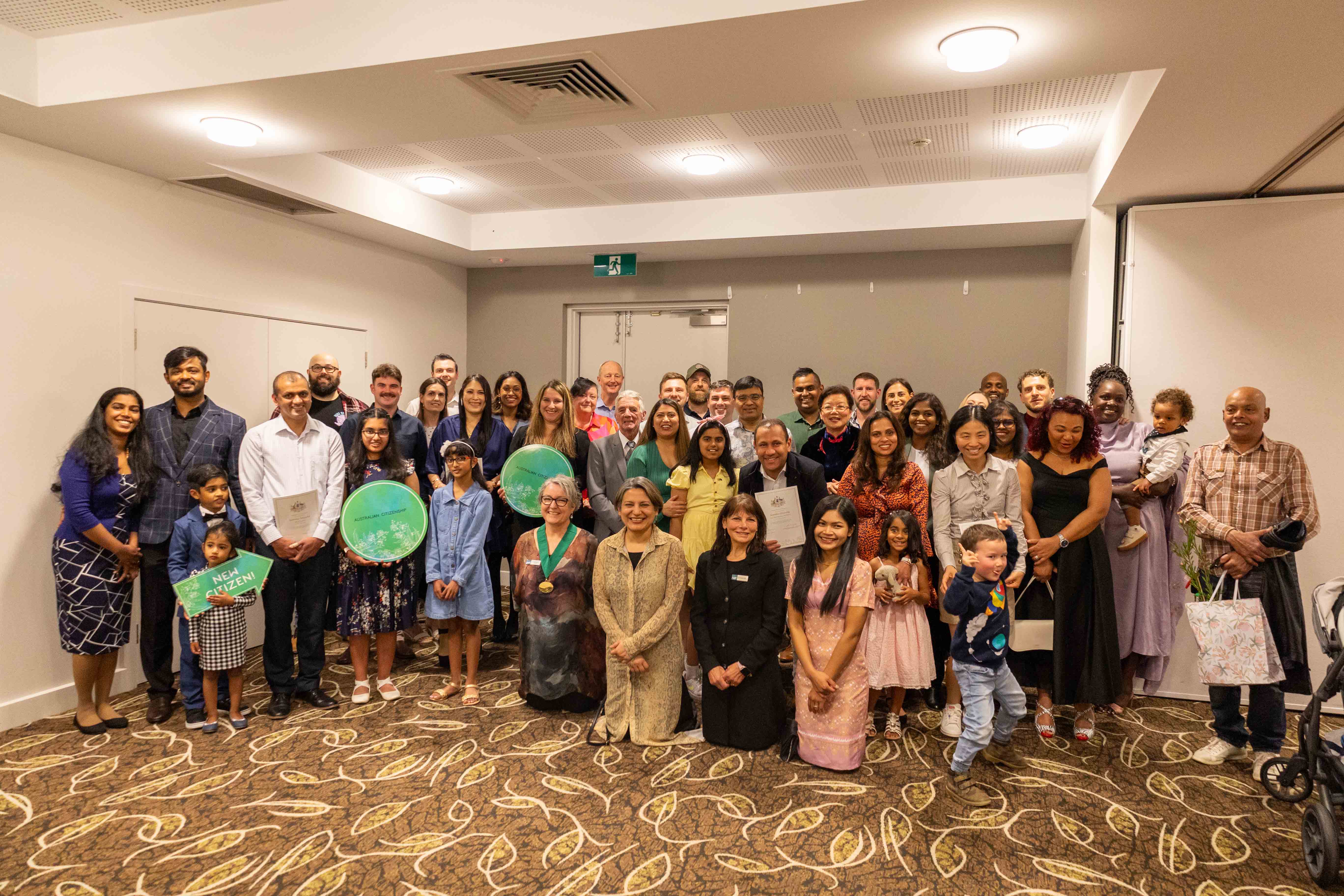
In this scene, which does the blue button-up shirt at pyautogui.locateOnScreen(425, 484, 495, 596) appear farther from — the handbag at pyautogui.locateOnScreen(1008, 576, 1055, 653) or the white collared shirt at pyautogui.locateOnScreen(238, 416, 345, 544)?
the handbag at pyautogui.locateOnScreen(1008, 576, 1055, 653)

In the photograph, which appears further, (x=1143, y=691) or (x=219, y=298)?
(x=219, y=298)

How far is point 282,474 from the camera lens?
4016 millimetres

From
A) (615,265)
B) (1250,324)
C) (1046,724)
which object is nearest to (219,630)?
(1046,724)

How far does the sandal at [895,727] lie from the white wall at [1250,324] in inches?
72.2

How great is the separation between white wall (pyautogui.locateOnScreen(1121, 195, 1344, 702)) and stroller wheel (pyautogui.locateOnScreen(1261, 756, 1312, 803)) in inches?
47.2

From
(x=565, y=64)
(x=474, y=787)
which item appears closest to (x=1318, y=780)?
(x=474, y=787)

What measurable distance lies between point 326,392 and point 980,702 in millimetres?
4048

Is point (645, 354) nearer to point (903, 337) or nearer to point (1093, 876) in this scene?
point (903, 337)

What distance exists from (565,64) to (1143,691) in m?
4.39

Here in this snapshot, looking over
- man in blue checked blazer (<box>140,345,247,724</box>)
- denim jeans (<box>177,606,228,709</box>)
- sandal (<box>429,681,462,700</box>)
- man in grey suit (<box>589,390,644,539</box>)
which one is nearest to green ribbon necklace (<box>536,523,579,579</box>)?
man in grey suit (<box>589,390,644,539</box>)

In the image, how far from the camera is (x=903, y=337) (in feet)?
21.3

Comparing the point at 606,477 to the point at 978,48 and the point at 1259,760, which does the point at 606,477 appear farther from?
the point at 1259,760

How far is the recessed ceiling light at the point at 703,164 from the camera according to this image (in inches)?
202

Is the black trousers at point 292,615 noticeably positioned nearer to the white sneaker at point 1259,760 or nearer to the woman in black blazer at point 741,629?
the woman in black blazer at point 741,629
